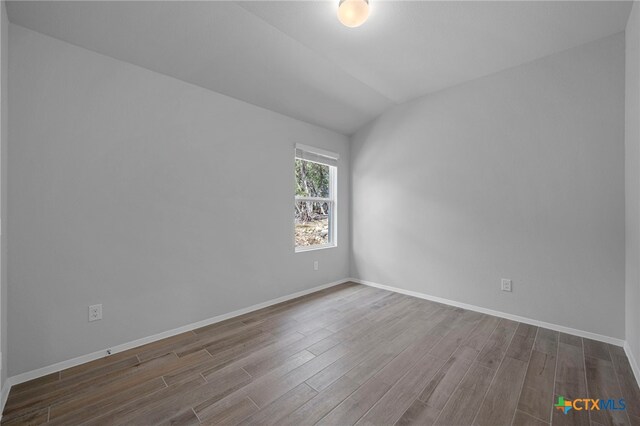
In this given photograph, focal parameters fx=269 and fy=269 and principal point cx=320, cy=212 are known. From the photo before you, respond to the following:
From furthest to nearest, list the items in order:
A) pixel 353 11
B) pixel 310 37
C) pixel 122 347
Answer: pixel 310 37, pixel 122 347, pixel 353 11

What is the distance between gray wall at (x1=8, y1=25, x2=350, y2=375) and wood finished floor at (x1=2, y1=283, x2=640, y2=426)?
0.33 m

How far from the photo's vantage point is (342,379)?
1.76 m

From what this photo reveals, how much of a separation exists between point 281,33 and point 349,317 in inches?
107

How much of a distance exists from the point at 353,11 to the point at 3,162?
7.89ft

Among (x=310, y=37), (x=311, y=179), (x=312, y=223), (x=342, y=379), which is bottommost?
(x=342, y=379)

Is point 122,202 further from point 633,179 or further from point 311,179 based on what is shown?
point 633,179

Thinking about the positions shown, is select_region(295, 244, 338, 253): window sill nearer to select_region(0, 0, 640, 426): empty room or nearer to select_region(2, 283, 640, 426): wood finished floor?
select_region(0, 0, 640, 426): empty room

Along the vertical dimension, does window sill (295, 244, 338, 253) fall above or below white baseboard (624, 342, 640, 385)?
above

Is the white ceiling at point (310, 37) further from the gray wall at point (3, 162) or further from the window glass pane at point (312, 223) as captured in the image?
the window glass pane at point (312, 223)

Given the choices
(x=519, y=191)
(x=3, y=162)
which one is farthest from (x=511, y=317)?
(x=3, y=162)

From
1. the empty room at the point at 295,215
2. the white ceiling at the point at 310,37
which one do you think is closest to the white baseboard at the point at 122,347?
the empty room at the point at 295,215

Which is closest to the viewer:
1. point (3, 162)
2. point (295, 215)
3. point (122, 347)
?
point (3, 162)

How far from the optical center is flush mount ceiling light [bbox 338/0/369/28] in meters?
1.84

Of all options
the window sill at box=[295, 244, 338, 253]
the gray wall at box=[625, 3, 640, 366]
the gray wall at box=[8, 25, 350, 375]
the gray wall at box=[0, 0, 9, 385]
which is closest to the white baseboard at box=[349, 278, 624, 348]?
the gray wall at box=[625, 3, 640, 366]
